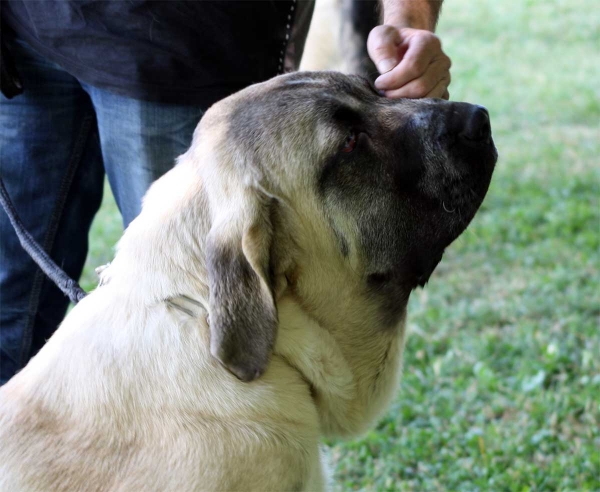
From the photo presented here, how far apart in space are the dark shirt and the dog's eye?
0.69m

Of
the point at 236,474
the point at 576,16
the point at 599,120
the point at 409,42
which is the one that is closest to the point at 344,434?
the point at 236,474

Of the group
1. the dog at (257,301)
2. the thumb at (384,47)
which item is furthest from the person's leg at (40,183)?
the thumb at (384,47)

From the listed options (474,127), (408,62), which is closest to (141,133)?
(408,62)

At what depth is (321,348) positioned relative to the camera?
8.19ft

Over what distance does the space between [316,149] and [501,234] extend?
4332mm

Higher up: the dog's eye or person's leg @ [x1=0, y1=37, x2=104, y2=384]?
the dog's eye

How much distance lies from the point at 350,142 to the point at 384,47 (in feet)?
1.66

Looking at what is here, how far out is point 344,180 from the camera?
8.30 feet

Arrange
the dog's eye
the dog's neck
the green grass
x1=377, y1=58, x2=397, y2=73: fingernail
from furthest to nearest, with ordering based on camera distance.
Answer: the green grass → x1=377, y1=58, x2=397, y2=73: fingernail → the dog's eye → the dog's neck

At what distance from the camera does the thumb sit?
111 inches

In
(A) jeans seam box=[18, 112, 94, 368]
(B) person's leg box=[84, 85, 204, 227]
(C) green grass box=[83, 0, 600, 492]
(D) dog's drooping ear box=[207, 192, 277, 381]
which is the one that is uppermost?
(D) dog's drooping ear box=[207, 192, 277, 381]

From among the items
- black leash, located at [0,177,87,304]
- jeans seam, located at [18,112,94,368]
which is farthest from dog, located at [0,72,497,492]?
jeans seam, located at [18,112,94,368]

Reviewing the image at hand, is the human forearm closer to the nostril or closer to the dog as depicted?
the dog

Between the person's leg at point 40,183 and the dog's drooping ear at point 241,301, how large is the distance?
1.28 meters
